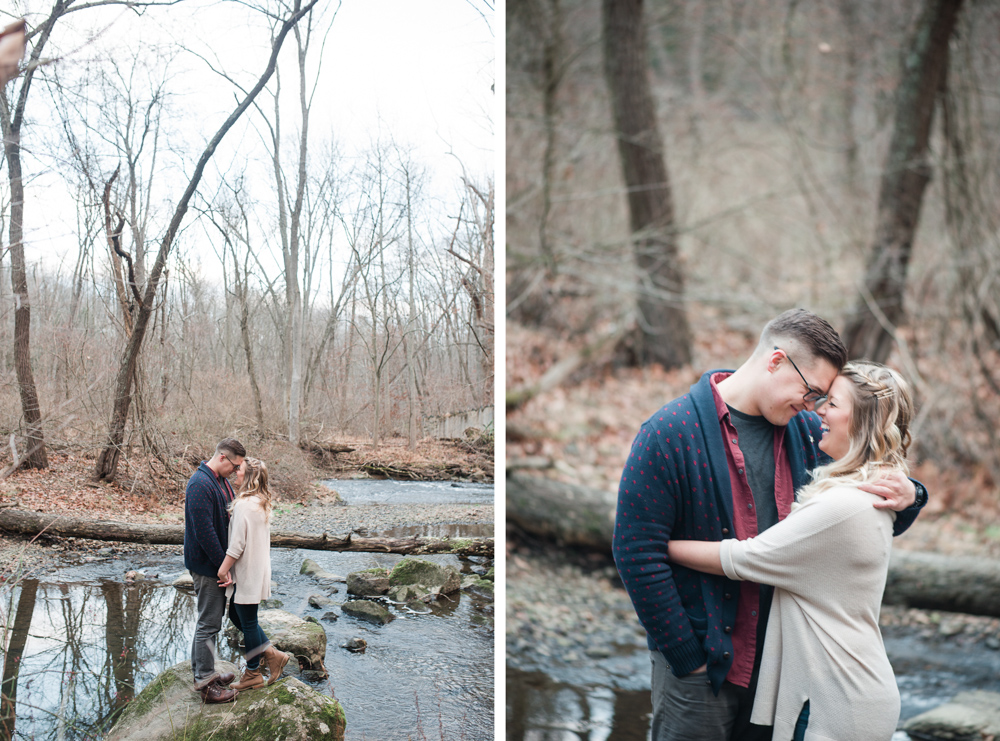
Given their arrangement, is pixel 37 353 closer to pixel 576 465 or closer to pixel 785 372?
pixel 785 372

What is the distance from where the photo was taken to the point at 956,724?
2.79 metres

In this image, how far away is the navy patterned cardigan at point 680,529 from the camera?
134 centimetres

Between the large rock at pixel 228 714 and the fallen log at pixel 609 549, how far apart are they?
1926 mm

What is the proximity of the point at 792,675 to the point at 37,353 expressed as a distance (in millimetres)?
2240

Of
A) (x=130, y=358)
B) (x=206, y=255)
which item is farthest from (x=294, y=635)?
(x=206, y=255)

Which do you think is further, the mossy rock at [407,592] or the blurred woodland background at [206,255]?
the mossy rock at [407,592]

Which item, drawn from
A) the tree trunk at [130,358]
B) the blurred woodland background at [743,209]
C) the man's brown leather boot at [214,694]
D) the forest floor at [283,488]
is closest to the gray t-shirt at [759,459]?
the forest floor at [283,488]

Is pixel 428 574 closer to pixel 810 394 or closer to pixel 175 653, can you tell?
pixel 175 653

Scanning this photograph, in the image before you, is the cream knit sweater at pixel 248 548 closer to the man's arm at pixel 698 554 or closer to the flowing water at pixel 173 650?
the flowing water at pixel 173 650

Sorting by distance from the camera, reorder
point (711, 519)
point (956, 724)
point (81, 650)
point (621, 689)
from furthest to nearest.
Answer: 1. point (621, 689)
2. point (956, 724)
3. point (81, 650)
4. point (711, 519)

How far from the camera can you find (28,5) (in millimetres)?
1958

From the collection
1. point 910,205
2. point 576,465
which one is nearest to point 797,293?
point 910,205

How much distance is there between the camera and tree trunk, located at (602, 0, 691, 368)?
15.2 ft

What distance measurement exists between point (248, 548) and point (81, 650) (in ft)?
1.82
